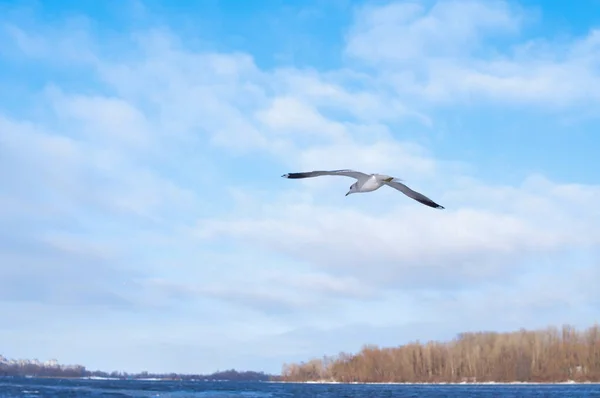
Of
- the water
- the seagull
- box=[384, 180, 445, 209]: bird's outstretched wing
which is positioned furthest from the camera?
the water

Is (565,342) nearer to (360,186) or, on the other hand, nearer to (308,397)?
(308,397)

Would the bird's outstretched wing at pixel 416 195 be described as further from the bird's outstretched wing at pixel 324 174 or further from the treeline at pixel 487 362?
the treeline at pixel 487 362

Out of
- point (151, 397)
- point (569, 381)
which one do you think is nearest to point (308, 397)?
point (151, 397)

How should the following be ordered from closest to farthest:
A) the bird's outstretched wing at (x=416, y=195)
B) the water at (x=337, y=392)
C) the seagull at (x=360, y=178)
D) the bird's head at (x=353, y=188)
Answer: the seagull at (x=360, y=178) → the bird's head at (x=353, y=188) → the bird's outstretched wing at (x=416, y=195) → the water at (x=337, y=392)

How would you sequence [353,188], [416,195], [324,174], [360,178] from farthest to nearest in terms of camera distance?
[416,195]
[353,188]
[360,178]
[324,174]

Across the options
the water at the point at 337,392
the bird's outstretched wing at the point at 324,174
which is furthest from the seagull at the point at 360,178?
the water at the point at 337,392

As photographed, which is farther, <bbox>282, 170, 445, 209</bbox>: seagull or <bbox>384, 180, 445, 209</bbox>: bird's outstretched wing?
<bbox>384, 180, 445, 209</bbox>: bird's outstretched wing

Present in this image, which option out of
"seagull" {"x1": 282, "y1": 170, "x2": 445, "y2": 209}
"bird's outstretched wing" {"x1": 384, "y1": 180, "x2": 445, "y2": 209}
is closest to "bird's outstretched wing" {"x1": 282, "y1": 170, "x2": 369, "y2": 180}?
"seagull" {"x1": 282, "y1": 170, "x2": 445, "y2": 209}

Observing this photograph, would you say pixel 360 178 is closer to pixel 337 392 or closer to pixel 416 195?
pixel 416 195

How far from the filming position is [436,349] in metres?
106

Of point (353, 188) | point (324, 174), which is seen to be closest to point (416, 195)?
point (353, 188)

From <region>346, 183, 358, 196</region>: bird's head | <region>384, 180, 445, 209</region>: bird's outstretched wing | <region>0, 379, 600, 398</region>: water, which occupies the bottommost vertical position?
<region>0, 379, 600, 398</region>: water

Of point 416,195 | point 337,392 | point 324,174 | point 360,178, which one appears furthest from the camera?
point 337,392

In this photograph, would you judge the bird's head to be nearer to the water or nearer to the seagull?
the seagull
